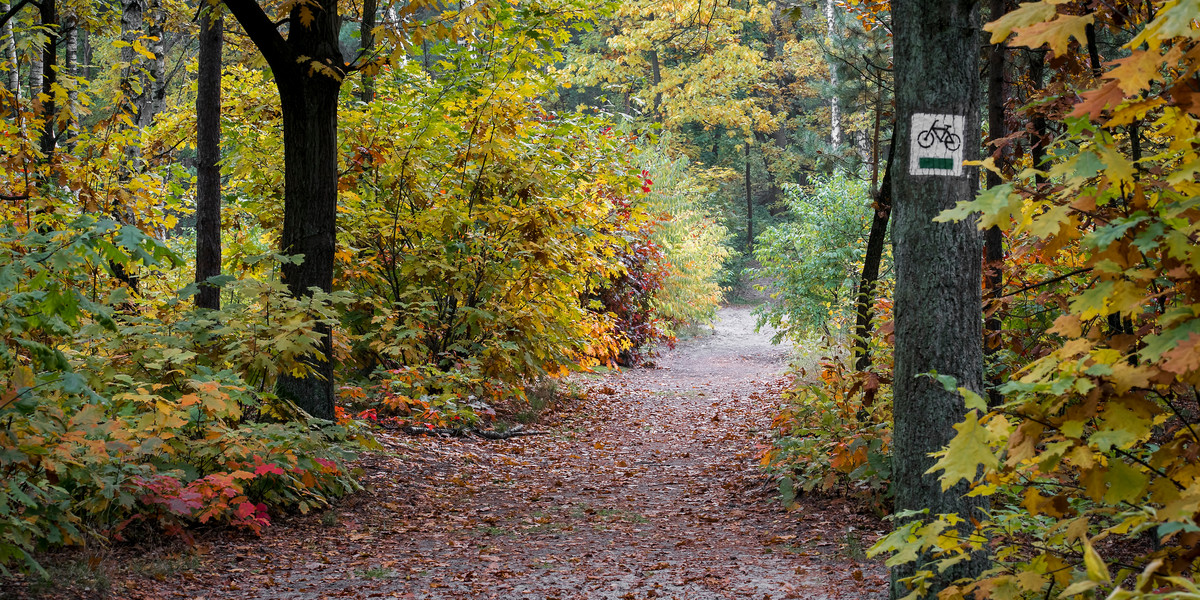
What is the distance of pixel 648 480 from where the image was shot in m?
7.41

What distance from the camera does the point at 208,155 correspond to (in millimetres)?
7832

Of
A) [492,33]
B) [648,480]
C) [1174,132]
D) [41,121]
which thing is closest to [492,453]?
[648,480]

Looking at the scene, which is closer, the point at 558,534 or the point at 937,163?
the point at 937,163

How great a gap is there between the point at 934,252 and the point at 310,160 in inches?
185

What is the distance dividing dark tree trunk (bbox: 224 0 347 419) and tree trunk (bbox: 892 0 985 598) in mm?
4246

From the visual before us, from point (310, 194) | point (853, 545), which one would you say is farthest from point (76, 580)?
point (853, 545)

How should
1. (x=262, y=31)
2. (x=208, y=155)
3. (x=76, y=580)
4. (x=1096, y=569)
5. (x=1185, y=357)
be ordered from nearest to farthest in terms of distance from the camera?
(x=1096, y=569) < (x=1185, y=357) < (x=76, y=580) < (x=262, y=31) < (x=208, y=155)

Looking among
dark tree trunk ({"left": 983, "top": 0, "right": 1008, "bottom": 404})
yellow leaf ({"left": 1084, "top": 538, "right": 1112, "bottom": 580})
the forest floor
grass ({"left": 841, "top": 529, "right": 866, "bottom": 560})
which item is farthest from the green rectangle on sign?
dark tree trunk ({"left": 983, "top": 0, "right": 1008, "bottom": 404})

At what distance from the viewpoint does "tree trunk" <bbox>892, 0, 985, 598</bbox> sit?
309 cm

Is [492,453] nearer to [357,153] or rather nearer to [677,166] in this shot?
[357,153]

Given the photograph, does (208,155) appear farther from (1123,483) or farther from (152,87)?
(1123,483)

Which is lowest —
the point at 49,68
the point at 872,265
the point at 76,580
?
the point at 76,580

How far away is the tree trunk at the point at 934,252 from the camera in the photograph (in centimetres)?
309

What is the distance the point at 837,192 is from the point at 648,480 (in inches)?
433
